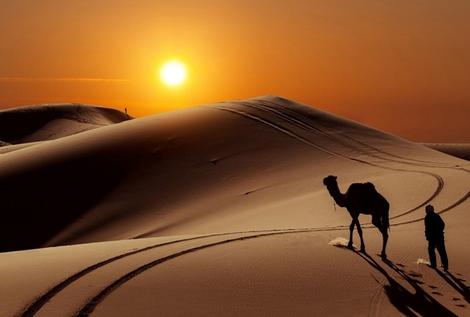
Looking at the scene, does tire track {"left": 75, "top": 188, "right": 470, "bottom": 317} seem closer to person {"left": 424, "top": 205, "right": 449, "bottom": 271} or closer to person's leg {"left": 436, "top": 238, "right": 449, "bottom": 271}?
person {"left": 424, "top": 205, "right": 449, "bottom": 271}

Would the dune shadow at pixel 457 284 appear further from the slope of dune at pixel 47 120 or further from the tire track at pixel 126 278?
the slope of dune at pixel 47 120

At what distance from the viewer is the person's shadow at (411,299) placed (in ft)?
29.6

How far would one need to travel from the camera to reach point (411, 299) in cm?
953

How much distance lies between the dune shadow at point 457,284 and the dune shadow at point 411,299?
0.56 m

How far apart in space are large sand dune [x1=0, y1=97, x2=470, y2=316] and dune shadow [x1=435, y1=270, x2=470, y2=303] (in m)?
0.03

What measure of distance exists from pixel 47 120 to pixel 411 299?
131m

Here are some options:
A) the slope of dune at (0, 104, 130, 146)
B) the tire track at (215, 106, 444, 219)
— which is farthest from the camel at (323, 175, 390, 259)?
the slope of dune at (0, 104, 130, 146)

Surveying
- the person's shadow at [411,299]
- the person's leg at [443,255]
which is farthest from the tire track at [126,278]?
the person's leg at [443,255]

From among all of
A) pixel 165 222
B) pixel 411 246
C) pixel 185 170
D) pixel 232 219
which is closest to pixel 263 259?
pixel 411 246

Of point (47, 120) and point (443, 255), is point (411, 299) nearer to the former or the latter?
point (443, 255)

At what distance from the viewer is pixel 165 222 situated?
25781 mm

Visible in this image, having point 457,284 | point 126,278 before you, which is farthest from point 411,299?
point 126,278

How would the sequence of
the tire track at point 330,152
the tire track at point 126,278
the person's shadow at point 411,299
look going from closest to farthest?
the tire track at point 126,278 → the person's shadow at point 411,299 → the tire track at point 330,152

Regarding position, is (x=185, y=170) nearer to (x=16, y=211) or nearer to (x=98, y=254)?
(x=16, y=211)
